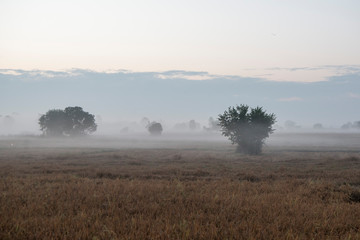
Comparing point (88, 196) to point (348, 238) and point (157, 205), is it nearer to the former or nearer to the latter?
point (157, 205)

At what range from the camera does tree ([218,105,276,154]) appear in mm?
50906

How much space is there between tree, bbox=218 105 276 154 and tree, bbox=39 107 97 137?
7611cm

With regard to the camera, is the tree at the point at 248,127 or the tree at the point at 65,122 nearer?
the tree at the point at 248,127

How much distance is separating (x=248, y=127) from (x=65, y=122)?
79842 millimetres

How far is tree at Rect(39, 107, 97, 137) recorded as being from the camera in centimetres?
11344

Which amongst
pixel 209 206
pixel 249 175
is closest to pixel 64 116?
pixel 249 175

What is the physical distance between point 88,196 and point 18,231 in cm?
431

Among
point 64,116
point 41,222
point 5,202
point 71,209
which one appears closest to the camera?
point 41,222

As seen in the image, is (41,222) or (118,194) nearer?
(41,222)

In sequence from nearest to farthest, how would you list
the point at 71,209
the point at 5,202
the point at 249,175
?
the point at 71,209 < the point at 5,202 < the point at 249,175

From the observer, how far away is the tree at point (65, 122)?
372 ft

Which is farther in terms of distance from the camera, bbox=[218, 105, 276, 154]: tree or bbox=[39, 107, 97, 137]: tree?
bbox=[39, 107, 97, 137]: tree

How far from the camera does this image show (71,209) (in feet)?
32.8

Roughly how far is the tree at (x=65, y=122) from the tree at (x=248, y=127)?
2996 inches
